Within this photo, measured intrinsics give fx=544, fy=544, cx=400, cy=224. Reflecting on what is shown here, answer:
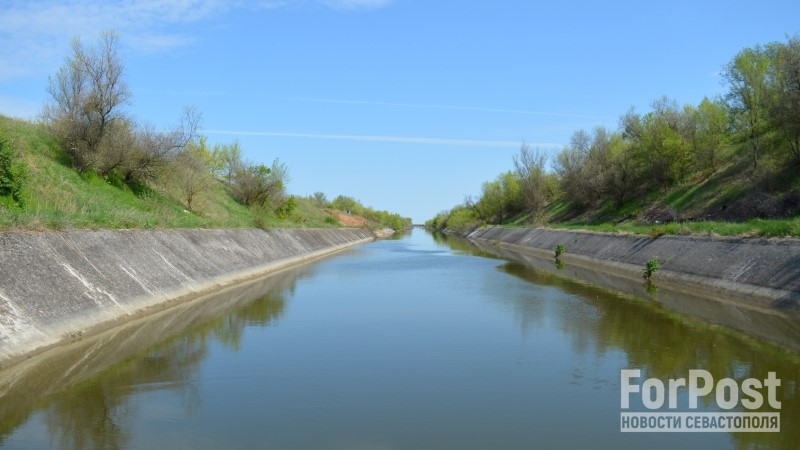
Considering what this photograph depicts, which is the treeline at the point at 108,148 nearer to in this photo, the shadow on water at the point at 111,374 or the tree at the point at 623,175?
the shadow on water at the point at 111,374

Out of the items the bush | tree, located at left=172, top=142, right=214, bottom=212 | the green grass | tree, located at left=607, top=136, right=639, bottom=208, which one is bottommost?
the green grass

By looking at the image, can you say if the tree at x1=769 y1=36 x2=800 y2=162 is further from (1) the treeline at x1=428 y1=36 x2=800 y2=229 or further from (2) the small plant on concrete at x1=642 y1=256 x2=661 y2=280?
(2) the small plant on concrete at x1=642 y1=256 x2=661 y2=280

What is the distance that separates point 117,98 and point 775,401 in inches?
1283

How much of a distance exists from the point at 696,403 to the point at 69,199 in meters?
25.8

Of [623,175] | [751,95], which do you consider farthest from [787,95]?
[623,175]

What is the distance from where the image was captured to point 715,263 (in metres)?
23.9

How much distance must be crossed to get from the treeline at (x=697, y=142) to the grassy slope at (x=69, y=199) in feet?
113

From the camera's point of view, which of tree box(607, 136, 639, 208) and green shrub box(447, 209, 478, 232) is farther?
green shrub box(447, 209, 478, 232)

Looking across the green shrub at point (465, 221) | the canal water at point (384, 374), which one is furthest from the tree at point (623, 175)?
the green shrub at point (465, 221)

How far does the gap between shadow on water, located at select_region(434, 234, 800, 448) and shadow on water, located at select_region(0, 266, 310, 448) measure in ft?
29.4

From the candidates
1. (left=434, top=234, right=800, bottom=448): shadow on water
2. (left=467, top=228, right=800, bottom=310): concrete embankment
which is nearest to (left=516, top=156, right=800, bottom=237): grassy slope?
(left=467, top=228, right=800, bottom=310): concrete embankment

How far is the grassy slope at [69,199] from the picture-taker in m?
17.0

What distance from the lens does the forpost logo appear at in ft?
27.5

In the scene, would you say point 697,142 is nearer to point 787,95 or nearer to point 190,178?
point 787,95
